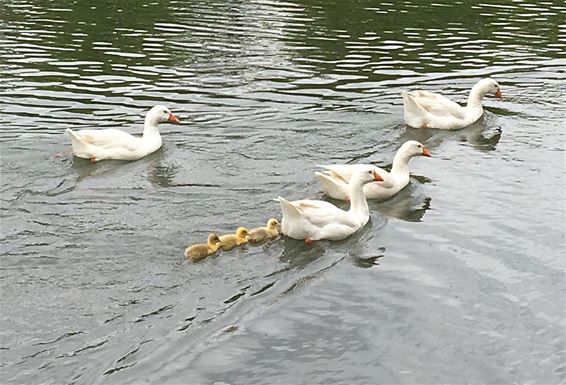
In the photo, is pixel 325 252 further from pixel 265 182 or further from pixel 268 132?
pixel 268 132

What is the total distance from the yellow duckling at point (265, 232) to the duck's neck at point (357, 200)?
4.00ft

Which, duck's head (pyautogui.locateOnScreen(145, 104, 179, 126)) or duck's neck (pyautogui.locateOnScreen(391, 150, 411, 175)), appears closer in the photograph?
duck's neck (pyautogui.locateOnScreen(391, 150, 411, 175))

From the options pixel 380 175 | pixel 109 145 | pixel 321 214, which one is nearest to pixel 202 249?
pixel 321 214

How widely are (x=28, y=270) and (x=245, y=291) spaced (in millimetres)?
2599

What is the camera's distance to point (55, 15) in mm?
27547

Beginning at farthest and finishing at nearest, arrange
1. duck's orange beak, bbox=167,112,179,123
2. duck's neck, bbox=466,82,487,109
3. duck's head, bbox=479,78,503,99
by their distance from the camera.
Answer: duck's head, bbox=479,78,503,99 < duck's neck, bbox=466,82,487,109 < duck's orange beak, bbox=167,112,179,123

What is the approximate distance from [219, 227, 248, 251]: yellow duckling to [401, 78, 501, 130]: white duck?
21.9ft

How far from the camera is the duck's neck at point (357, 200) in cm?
1217

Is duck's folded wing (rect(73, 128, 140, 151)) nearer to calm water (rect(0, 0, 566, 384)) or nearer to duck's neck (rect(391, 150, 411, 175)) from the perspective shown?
calm water (rect(0, 0, 566, 384))

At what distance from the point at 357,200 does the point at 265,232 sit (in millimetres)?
1626

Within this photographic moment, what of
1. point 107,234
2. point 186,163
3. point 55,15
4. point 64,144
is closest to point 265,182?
point 186,163

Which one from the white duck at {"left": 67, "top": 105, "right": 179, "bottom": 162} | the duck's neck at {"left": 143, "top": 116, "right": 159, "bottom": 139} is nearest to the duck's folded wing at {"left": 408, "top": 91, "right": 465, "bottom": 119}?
the duck's neck at {"left": 143, "top": 116, "right": 159, "bottom": 139}

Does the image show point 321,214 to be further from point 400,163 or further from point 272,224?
point 400,163

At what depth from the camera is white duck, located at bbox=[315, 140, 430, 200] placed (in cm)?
1298
